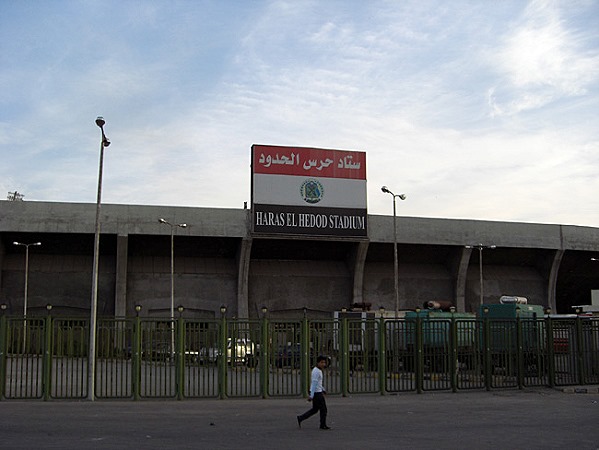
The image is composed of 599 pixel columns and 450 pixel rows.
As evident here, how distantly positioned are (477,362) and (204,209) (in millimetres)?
31271

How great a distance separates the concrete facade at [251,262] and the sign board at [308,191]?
1.33 meters

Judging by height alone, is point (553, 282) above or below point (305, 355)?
above

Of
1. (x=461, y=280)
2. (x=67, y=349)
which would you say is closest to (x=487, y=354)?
(x=67, y=349)

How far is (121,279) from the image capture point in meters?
51.2

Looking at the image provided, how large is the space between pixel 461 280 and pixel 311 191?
15.7 m

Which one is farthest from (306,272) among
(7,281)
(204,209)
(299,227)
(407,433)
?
(407,433)

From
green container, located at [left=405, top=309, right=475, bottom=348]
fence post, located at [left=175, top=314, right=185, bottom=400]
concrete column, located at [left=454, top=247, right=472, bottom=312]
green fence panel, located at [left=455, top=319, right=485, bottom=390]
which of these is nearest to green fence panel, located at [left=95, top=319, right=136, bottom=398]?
fence post, located at [left=175, top=314, right=185, bottom=400]

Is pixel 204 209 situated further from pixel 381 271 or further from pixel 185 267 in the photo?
pixel 381 271

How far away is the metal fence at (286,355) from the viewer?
20.0 metres

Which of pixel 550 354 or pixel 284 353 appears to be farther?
pixel 550 354

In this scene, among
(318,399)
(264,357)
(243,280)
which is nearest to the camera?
(318,399)

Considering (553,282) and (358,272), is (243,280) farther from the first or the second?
(553,282)

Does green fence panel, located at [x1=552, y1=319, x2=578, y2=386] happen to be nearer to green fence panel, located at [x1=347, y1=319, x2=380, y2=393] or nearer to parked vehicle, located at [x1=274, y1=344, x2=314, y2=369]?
green fence panel, located at [x1=347, y1=319, x2=380, y2=393]

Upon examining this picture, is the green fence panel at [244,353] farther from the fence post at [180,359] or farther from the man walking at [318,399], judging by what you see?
the man walking at [318,399]
